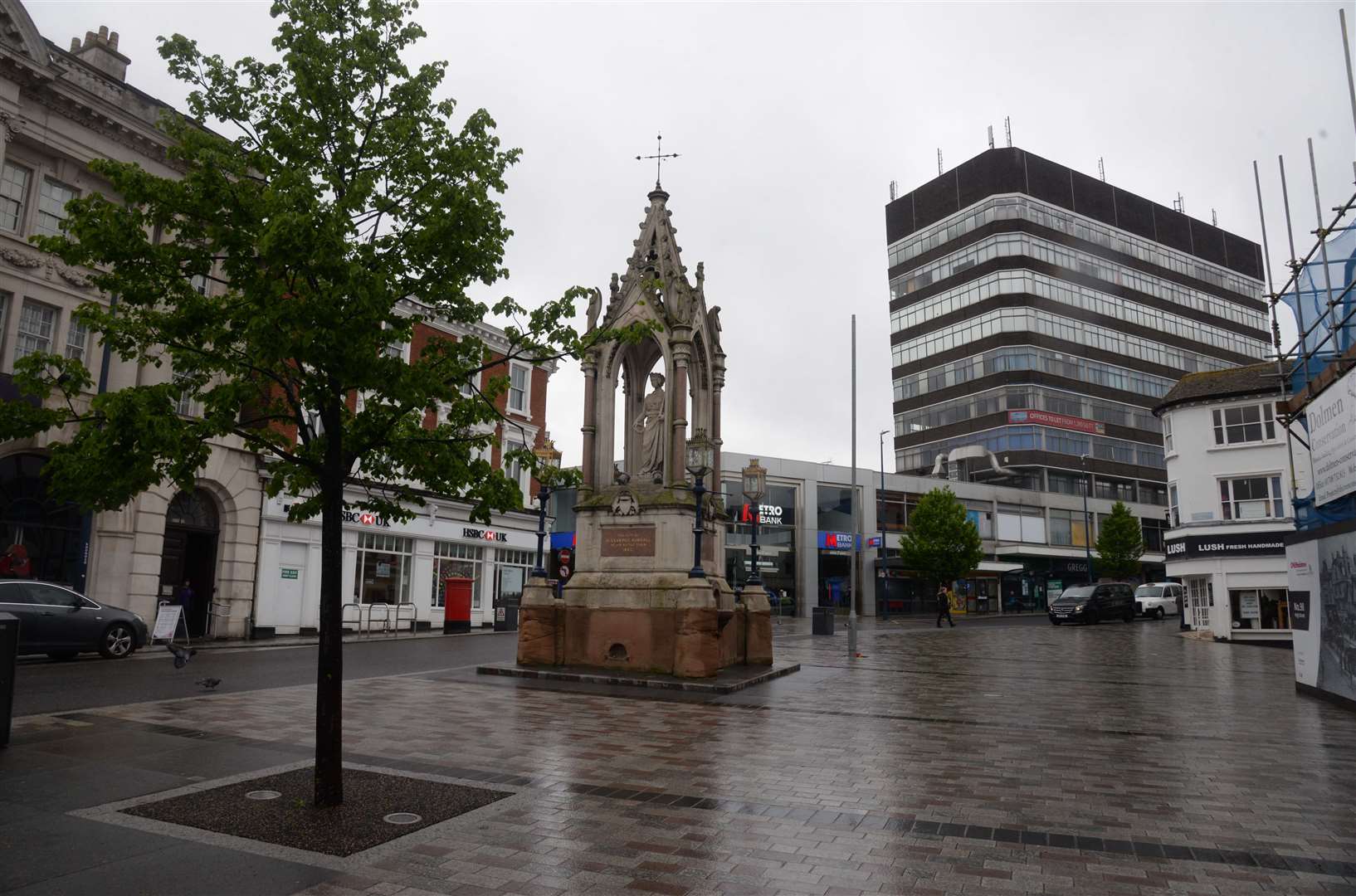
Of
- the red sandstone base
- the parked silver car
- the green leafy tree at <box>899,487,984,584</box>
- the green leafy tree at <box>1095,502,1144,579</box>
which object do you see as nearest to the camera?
the red sandstone base

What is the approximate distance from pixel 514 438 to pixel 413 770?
1269 inches

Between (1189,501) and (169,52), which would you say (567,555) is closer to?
(1189,501)

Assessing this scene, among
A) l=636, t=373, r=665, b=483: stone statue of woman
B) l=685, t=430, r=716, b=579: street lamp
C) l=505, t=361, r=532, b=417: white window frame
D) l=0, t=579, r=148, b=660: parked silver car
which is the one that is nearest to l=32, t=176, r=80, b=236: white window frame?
l=0, t=579, r=148, b=660: parked silver car

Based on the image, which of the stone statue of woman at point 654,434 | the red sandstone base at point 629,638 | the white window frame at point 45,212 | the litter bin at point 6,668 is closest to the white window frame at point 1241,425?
the red sandstone base at point 629,638

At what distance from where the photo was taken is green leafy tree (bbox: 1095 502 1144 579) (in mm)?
59625

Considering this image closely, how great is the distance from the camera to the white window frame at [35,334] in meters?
19.8

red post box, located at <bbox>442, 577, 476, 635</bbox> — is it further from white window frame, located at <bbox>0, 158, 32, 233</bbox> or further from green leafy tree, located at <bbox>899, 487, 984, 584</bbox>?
green leafy tree, located at <bbox>899, 487, 984, 584</bbox>

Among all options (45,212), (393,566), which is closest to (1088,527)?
(393,566)

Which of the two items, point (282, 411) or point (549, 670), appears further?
point (549, 670)

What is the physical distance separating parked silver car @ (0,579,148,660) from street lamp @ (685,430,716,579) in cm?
1152

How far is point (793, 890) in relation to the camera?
4.56 metres

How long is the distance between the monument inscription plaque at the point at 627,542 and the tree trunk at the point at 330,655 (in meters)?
8.57

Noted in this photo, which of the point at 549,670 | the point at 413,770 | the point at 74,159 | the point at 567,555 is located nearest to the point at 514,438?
the point at 567,555

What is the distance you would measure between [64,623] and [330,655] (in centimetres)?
1328
